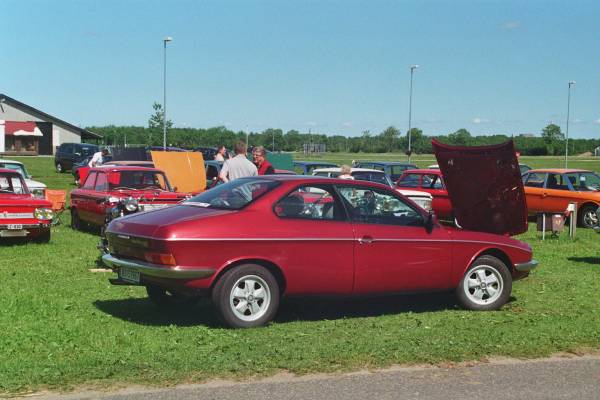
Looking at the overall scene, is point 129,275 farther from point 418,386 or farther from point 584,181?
point 584,181

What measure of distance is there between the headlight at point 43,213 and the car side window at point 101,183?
6.16ft

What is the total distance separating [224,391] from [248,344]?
4.24ft

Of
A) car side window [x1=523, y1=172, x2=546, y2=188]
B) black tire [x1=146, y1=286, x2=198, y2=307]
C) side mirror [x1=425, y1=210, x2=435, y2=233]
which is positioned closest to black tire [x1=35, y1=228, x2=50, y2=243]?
black tire [x1=146, y1=286, x2=198, y2=307]

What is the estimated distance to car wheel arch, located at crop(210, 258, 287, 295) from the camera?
7.29 meters

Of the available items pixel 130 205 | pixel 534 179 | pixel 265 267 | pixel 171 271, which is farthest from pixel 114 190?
pixel 534 179

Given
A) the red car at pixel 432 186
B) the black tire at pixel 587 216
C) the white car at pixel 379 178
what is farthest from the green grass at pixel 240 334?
the black tire at pixel 587 216

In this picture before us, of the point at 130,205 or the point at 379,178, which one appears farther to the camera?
the point at 379,178

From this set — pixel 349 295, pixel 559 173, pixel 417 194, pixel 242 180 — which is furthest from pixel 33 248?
pixel 559 173

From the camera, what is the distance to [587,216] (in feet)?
→ 63.2

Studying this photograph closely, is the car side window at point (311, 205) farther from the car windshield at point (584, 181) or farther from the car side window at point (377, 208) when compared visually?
the car windshield at point (584, 181)

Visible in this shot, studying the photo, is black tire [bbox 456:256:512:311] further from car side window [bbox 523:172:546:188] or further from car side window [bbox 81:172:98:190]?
car side window [bbox 523:172:546:188]

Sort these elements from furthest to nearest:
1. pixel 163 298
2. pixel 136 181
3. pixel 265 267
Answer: pixel 136 181 → pixel 163 298 → pixel 265 267

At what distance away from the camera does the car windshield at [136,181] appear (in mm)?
15391

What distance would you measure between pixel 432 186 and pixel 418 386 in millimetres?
14754
